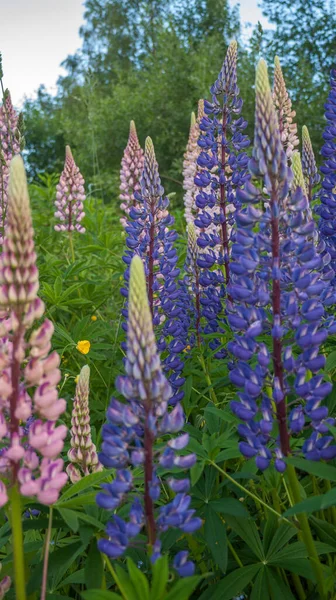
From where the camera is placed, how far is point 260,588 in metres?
1.97

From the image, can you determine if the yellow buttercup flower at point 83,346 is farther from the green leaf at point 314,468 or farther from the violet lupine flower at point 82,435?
the green leaf at point 314,468

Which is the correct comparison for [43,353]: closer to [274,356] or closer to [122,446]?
[122,446]

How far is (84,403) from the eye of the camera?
7.39 ft

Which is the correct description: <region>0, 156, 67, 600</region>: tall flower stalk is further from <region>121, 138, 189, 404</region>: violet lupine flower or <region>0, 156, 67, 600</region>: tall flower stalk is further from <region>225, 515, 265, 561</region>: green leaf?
<region>121, 138, 189, 404</region>: violet lupine flower

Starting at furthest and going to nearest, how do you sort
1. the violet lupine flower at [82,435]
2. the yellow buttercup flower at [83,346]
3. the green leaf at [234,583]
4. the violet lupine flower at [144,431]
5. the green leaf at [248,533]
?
the yellow buttercup flower at [83,346] < the violet lupine flower at [82,435] < the green leaf at [248,533] < the green leaf at [234,583] < the violet lupine flower at [144,431]

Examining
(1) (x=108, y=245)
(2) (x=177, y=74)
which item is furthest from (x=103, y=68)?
(1) (x=108, y=245)

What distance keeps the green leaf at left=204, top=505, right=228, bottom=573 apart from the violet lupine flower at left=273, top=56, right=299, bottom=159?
248 centimetres

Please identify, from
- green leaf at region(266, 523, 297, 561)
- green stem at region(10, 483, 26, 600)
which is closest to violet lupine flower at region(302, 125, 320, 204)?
green leaf at region(266, 523, 297, 561)

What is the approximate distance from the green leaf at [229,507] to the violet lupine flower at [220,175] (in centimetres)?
129

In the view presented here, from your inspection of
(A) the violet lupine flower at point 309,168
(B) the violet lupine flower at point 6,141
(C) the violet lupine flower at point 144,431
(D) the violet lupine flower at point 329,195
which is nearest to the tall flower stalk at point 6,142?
(B) the violet lupine flower at point 6,141

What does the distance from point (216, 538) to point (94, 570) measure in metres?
0.38

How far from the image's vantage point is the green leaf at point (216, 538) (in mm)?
1854

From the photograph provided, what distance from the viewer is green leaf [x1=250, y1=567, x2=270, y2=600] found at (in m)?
1.95

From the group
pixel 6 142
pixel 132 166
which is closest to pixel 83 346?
pixel 6 142
